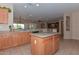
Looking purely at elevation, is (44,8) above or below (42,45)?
above

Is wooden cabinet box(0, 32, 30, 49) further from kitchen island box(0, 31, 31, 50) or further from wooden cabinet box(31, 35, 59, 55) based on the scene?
wooden cabinet box(31, 35, 59, 55)

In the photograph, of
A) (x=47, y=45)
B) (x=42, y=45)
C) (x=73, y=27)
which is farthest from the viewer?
(x=73, y=27)

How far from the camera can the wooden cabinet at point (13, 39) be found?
738 centimetres

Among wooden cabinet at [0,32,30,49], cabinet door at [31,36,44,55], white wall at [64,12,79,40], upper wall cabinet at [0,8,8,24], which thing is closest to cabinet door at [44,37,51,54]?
cabinet door at [31,36,44,55]

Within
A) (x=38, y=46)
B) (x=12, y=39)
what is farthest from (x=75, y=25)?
(x=38, y=46)

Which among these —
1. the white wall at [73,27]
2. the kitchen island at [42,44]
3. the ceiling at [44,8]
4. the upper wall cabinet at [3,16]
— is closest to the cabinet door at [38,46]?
the kitchen island at [42,44]

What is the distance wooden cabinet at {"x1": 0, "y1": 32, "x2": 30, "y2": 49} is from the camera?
291 inches

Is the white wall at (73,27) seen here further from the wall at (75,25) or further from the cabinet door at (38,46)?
the cabinet door at (38,46)

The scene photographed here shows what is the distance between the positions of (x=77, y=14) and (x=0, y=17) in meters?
7.27

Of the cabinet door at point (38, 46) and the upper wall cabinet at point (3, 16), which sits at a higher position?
the upper wall cabinet at point (3, 16)

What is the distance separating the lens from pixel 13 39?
825cm

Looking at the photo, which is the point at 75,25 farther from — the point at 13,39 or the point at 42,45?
the point at 42,45

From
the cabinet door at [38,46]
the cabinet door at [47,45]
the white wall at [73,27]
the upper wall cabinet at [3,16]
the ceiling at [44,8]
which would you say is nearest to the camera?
the cabinet door at [38,46]

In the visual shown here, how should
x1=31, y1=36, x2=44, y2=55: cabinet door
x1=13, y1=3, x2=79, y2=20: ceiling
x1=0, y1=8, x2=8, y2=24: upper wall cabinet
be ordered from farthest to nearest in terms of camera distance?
1. x1=13, y1=3, x2=79, y2=20: ceiling
2. x1=0, y1=8, x2=8, y2=24: upper wall cabinet
3. x1=31, y1=36, x2=44, y2=55: cabinet door
